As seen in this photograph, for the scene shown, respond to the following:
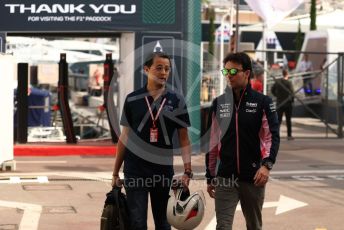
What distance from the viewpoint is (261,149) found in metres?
6.75

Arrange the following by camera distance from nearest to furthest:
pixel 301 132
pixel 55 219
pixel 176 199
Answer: pixel 176 199 < pixel 55 219 < pixel 301 132

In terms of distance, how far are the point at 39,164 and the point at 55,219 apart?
632 cm

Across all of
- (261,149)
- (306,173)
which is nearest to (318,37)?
(306,173)

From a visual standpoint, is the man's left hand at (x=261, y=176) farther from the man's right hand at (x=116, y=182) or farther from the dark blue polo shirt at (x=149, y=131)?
the man's right hand at (x=116, y=182)

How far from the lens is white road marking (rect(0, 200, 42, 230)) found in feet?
31.0

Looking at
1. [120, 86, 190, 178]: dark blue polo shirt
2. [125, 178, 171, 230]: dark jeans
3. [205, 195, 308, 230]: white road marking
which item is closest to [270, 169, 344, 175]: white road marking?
[205, 195, 308, 230]: white road marking

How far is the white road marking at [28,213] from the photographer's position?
9453 millimetres

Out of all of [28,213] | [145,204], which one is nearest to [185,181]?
[145,204]

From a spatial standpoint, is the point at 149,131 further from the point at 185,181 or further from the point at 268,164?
the point at 268,164

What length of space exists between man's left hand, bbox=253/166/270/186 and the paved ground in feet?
9.59

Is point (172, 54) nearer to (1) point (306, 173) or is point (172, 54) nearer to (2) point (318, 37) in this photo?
(1) point (306, 173)

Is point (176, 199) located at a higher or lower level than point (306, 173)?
higher

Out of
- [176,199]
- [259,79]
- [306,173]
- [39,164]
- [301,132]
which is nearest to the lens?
[176,199]

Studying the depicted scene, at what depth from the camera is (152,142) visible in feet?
22.2
